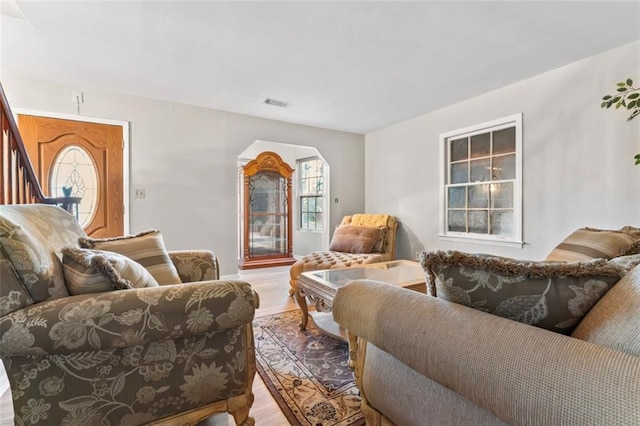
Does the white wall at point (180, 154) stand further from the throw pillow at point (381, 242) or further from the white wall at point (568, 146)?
the white wall at point (568, 146)

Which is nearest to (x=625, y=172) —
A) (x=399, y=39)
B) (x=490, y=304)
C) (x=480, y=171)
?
(x=480, y=171)

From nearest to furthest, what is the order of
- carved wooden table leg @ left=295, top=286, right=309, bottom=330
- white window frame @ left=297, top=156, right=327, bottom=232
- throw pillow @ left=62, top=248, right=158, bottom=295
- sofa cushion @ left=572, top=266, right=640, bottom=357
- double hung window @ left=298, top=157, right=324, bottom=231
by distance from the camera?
1. sofa cushion @ left=572, top=266, right=640, bottom=357
2. throw pillow @ left=62, top=248, right=158, bottom=295
3. carved wooden table leg @ left=295, top=286, right=309, bottom=330
4. white window frame @ left=297, top=156, right=327, bottom=232
5. double hung window @ left=298, top=157, right=324, bottom=231

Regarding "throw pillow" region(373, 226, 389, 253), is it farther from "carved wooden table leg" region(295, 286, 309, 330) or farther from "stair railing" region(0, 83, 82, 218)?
"stair railing" region(0, 83, 82, 218)

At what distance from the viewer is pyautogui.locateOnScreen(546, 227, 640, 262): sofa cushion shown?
1.62 meters

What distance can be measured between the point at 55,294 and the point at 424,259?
1260mm

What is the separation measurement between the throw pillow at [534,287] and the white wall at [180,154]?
11.7ft

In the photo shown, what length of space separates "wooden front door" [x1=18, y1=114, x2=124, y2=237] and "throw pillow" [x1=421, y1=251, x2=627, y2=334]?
12.4 ft

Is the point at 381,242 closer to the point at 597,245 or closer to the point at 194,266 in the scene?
the point at 597,245

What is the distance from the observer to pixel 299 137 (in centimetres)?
460

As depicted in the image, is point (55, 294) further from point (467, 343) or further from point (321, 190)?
point (321, 190)

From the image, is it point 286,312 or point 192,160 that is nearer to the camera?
point 286,312

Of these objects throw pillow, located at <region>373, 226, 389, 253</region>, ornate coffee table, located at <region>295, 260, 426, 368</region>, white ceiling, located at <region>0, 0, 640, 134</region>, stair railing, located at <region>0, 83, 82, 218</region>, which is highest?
white ceiling, located at <region>0, 0, 640, 134</region>

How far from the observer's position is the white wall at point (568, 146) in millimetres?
2414

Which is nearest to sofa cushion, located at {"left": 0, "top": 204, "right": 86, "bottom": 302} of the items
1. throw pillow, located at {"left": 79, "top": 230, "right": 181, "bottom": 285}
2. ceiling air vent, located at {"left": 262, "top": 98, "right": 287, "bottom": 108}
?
throw pillow, located at {"left": 79, "top": 230, "right": 181, "bottom": 285}
